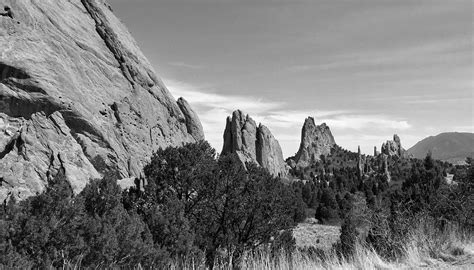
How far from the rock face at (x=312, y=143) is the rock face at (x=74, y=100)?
114 meters

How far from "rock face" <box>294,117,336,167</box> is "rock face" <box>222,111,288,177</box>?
3147 centimetres

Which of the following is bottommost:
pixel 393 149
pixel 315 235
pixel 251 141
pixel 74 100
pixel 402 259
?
pixel 315 235

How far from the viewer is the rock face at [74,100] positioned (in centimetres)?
3859

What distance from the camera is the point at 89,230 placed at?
9180mm

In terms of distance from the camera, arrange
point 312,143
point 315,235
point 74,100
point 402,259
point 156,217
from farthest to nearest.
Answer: point 312,143 → point 315,235 → point 74,100 → point 156,217 → point 402,259

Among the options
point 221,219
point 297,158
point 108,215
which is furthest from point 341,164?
point 108,215

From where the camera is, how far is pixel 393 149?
180 metres

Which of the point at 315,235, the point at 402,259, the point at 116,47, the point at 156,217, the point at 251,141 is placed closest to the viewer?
the point at 402,259

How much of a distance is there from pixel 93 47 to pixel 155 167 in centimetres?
3805

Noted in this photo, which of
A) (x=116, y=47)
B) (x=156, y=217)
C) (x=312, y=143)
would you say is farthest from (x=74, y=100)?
(x=312, y=143)

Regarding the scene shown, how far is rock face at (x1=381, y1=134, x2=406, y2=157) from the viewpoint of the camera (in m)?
176

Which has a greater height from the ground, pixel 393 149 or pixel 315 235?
pixel 393 149

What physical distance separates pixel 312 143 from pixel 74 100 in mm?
145791

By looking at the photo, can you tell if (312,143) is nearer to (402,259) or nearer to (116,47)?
(116,47)
